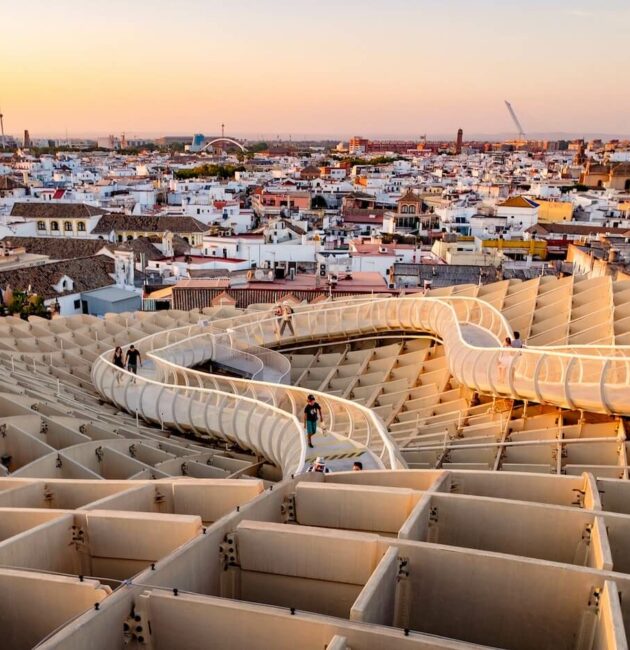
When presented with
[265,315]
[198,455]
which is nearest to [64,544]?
[198,455]

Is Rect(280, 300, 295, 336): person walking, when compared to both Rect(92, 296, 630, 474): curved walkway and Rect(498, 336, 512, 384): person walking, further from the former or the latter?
Rect(498, 336, 512, 384): person walking

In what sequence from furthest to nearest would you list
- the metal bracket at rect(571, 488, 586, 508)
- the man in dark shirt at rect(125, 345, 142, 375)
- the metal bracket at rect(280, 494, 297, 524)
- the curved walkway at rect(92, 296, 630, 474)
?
the man in dark shirt at rect(125, 345, 142, 375) → the curved walkway at rect(92, 296, 630, 474) → the metal bracket at rect(571, 488, 586, 508) → the metal bracket at rect(280, 494, 297, 524)

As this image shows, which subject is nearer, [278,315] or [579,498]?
[579,498]

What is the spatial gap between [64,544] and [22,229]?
71.1 meters

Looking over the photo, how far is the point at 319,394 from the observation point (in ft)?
46.8

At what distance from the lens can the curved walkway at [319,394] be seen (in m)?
13.0

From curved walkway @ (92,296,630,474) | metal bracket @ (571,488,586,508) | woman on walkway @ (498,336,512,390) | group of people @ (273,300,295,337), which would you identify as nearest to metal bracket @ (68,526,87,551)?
curved walkway @ (92,296,630,474)

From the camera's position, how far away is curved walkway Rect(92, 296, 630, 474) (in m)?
13.0

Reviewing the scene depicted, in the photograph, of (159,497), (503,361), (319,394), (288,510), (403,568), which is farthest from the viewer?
(503,361)

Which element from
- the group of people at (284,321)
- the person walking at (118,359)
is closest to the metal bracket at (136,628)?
the person walking at (118,359)

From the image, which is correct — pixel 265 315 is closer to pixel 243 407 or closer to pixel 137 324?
pixel 137 324

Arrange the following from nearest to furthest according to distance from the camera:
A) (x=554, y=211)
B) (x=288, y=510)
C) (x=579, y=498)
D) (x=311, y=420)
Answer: (x=288, y=510), (x=579, y=498), (x=311, y=420), (x=554, y=211)

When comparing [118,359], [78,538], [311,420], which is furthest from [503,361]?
[118,359]

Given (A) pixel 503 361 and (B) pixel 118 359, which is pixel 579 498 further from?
(B) pixel 118 359
